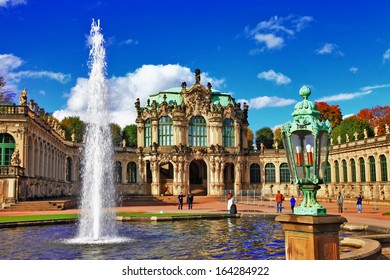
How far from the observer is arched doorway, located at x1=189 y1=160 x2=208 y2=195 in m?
71.2

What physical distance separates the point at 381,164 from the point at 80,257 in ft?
158

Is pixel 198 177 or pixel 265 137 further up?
pixel 265 137

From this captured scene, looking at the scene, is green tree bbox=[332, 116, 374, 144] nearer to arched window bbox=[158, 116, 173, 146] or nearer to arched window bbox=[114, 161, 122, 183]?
arched window bbox=[158, 116, 173, 146]

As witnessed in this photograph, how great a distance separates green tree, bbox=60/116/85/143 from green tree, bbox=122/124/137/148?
10.6m

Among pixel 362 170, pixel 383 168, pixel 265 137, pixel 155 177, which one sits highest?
pixel 265 137

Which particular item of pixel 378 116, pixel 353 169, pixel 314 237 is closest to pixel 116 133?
pixel 353 169

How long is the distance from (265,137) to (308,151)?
9884 centimetres

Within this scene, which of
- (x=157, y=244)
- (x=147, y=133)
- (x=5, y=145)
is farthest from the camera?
(x=147, y=133)

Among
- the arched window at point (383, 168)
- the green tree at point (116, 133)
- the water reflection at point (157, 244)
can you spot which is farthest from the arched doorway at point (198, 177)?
the water reflection at point (157, 244)

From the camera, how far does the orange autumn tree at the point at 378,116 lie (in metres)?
75.1

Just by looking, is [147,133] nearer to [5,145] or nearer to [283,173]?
[283,173]

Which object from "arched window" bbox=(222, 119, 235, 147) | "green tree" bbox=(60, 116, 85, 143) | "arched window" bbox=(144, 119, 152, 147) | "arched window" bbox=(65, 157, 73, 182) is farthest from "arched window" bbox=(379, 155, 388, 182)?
"green tree" bbox=(60, 116, 85, 143)

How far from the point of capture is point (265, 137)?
10662 cm
